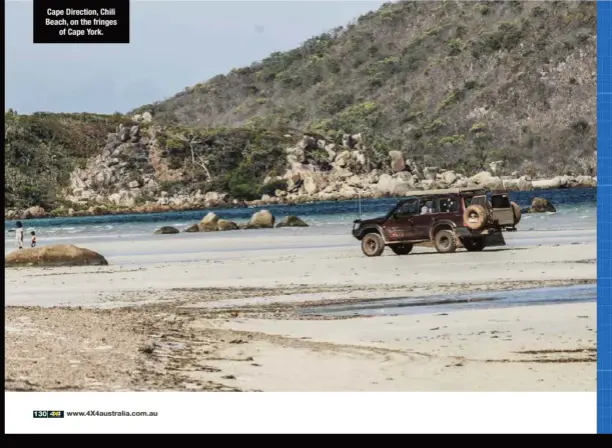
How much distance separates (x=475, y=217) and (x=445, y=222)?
0.81 meters

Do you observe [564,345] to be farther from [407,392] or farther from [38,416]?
[38,416]

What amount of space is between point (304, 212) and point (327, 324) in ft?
135

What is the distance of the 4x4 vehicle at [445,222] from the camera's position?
2352 centimetres

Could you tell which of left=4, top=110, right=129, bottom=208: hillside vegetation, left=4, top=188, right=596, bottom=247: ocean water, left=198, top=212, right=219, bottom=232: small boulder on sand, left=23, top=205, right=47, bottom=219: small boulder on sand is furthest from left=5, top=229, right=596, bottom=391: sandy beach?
left=4, top=110, right=129, bottom=208: hillside vegetation

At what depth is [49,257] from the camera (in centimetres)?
2542

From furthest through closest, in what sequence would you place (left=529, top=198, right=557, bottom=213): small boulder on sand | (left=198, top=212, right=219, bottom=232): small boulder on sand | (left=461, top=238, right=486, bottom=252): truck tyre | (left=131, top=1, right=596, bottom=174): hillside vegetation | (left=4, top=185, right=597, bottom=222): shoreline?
(left=131, top=1, right=596, bottom=174): hillside vegetation, (left=4, top=185, right=597, bottom=222): shoreline, (left=529, top=198, right=557, bottom=213): small boulder on sand, (left=198, top=212, right=219, bottom=232): small boulder on sand, (left=461, top=238, right=486, bottom=252): truck tyre

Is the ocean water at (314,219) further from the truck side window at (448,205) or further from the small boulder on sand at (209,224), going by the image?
the truck side window at (448,205)

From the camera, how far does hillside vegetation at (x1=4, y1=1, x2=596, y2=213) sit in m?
71.4

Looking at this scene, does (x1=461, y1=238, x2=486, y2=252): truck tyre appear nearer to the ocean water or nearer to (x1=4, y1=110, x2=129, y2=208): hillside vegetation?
the ocean water

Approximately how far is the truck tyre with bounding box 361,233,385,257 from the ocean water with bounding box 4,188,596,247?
10009 mm
